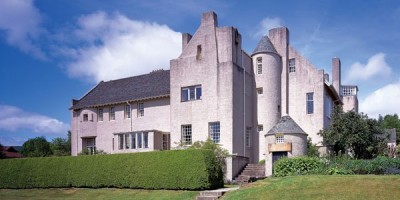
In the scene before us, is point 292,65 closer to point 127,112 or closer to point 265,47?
point 265,47

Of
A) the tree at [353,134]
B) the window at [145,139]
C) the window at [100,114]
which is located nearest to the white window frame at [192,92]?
the window at [145,139]

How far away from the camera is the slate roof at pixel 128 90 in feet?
141

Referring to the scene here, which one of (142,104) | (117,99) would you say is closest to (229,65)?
(142,104)

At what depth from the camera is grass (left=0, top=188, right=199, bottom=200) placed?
1089 inches

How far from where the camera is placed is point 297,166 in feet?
95.8

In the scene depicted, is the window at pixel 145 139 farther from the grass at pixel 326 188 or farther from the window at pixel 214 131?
the grass at pixel 326 188

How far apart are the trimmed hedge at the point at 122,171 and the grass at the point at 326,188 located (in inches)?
155

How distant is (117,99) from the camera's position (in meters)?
45.5

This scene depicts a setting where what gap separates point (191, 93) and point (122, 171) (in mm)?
10428

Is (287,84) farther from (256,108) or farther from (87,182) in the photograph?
(87,182)

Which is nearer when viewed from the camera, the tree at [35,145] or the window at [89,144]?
the window at [89,144]

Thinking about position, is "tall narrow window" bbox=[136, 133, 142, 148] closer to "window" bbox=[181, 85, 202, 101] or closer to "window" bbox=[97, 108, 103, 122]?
"window" bbox=[181, 85, 202, 101]

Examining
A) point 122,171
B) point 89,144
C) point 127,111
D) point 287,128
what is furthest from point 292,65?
point 89,144

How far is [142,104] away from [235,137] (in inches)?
460
